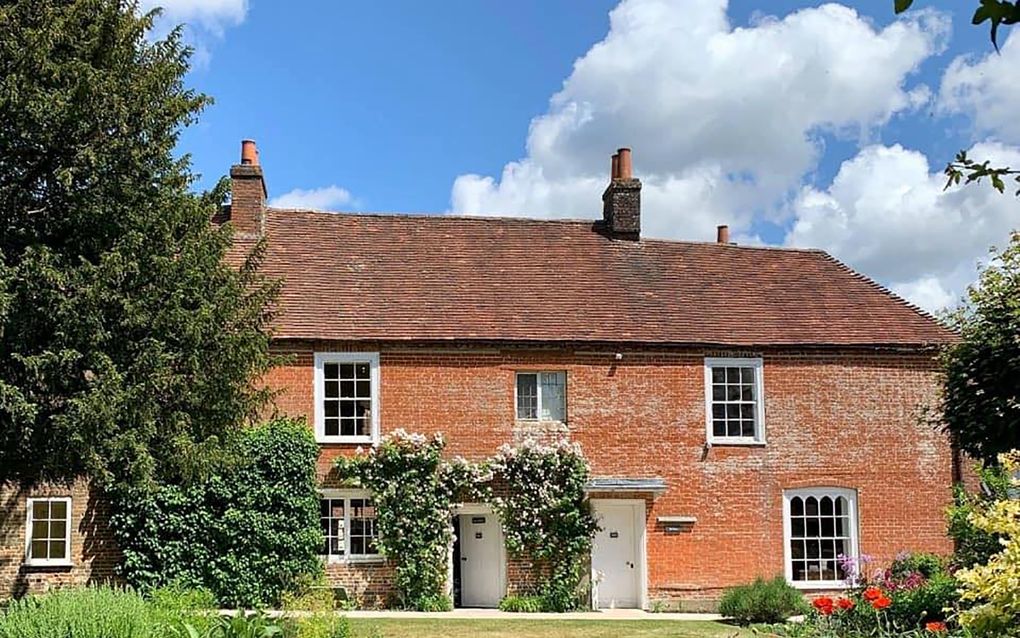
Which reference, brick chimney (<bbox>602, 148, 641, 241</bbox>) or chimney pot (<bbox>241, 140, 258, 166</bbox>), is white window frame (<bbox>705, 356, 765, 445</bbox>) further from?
chimney pot (<bbox>241, 140, 258, 166</bbox>)

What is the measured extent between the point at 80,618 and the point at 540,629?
36.4 ft

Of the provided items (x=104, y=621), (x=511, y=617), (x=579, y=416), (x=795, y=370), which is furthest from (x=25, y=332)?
(x=795, y=370)

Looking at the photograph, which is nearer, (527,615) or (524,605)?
(527,615)

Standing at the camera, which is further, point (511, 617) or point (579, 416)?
point (579, 416)

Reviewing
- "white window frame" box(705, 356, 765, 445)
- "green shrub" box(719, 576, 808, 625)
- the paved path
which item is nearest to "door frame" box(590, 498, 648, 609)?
the paved path

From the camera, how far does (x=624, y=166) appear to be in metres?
28.9

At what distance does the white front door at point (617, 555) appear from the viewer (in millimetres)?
25219

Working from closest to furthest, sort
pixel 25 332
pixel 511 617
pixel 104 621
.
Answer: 1. pixel 104 621
2. pixel 25 332
3. pixel 511 617

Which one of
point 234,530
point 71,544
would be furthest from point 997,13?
point 71,544

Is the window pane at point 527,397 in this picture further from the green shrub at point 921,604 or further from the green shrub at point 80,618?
the green shrub at point 80,618

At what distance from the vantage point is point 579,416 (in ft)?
83.8

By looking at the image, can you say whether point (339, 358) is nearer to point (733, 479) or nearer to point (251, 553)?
point (251, 553)

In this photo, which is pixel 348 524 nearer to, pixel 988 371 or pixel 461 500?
pixel 461 500

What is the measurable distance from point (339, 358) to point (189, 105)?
815 centimetres
